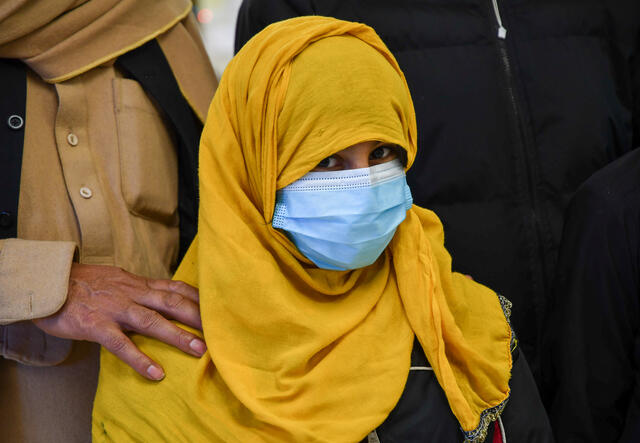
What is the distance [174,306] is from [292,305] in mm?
271

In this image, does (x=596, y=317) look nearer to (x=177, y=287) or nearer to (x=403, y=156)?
(x=403, y=156)

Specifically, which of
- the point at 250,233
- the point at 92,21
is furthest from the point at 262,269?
the point at 92,21

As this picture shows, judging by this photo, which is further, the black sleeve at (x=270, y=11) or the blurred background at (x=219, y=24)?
the blurred background at (x=219, y=24)

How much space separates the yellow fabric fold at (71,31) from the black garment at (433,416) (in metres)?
1.06

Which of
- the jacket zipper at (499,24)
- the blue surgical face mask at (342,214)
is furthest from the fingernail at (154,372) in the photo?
the jacket zipper at (499,24)

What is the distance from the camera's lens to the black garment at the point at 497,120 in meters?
1.98

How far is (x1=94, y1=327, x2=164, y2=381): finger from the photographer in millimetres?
1454

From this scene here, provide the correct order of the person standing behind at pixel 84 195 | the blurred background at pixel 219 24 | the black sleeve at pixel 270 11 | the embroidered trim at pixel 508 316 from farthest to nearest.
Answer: the blurred background at pixel 219 24
the black sleeve at pixel 270 11
the embroidered trim at pixel 508 316
the person standing behind at pixel 84 195

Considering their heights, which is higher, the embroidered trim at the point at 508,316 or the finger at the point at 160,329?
the finger at the point at 160,329

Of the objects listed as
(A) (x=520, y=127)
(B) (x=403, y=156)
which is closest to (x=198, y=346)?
(B) (x=403, y=156)

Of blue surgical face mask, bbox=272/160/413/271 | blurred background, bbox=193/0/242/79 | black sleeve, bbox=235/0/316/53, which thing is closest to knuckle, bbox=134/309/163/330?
blue surgical face mask, bbox=272/160/413/271

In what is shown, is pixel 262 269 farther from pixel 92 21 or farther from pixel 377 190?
pixel 92 21

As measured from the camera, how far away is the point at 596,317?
1.76 m

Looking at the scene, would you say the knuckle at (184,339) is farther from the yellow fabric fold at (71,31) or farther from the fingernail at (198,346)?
the yellow fabric fold at (71,31)
